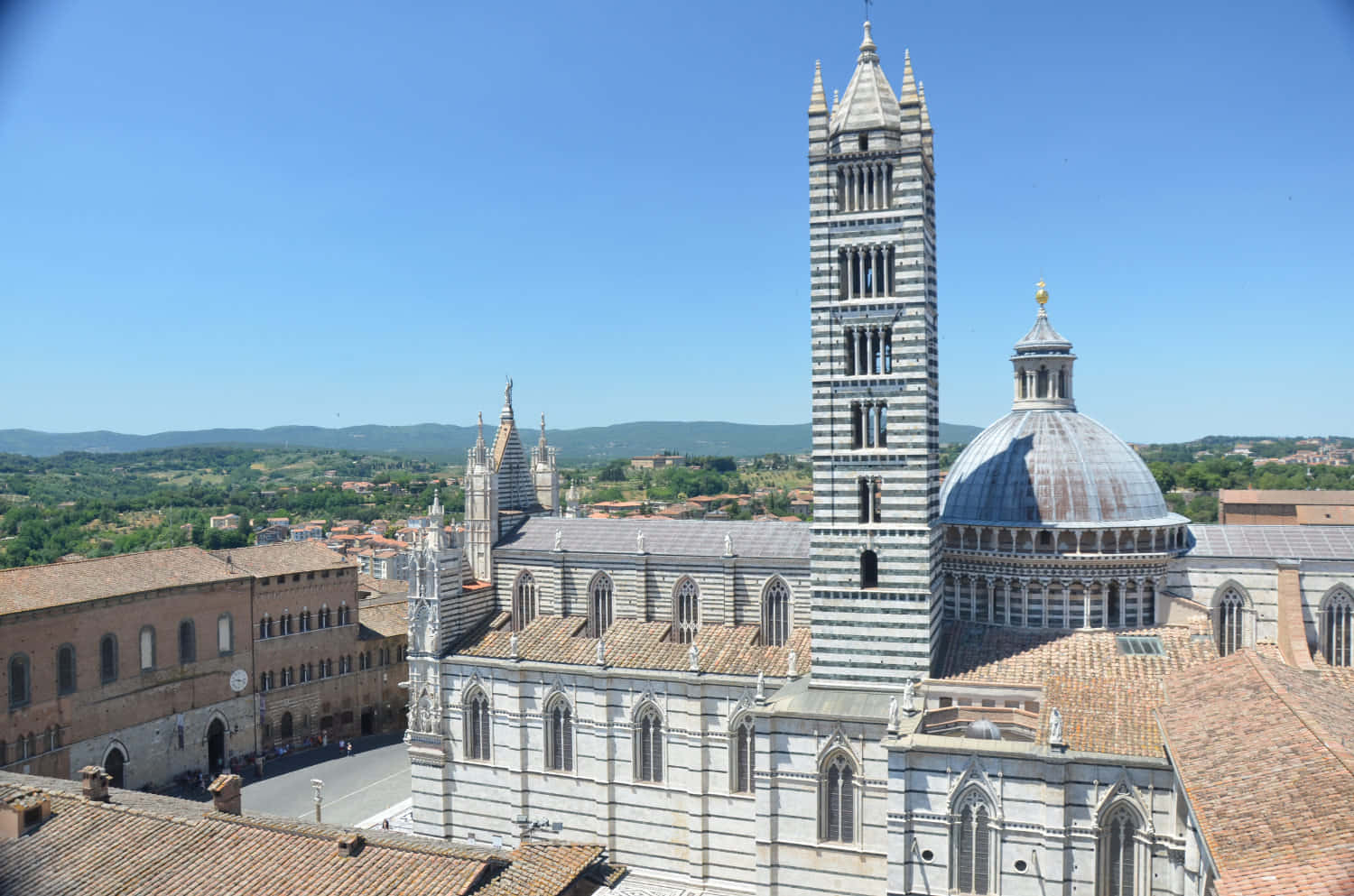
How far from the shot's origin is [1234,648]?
105ft

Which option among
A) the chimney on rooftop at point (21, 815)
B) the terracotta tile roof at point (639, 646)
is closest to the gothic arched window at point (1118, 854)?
the terracotta tile roof at point (639, 646)

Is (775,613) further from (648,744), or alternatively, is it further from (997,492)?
(997,492)

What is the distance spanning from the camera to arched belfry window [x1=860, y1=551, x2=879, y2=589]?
3003 cm

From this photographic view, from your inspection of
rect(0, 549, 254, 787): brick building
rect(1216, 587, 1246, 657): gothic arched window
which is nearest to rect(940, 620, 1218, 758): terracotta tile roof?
rect(1216, 587, 1246, 657): gothic arched window

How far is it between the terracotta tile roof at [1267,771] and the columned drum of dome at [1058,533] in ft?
13.5

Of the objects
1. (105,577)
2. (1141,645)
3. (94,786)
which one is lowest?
(94,786)

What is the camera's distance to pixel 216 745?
152 feet

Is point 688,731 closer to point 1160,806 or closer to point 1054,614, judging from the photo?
point 1054,614

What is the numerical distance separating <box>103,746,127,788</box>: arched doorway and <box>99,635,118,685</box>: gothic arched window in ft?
9.89

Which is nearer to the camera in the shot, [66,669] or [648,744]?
[648,744]

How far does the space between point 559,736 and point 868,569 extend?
14.2 m

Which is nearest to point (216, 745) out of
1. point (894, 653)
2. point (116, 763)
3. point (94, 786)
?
point (116, 763)

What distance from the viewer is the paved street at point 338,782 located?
1588 inches

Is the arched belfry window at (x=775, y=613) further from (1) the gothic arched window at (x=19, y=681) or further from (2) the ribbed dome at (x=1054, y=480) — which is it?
(1) the gothic arched window at (x=19, y=681)
